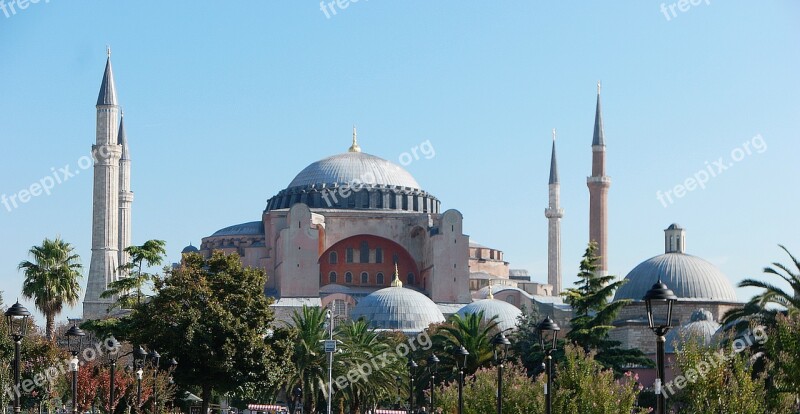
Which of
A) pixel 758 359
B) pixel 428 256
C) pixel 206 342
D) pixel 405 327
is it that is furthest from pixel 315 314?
pixel 428 256

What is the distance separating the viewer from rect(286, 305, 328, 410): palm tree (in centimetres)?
3791

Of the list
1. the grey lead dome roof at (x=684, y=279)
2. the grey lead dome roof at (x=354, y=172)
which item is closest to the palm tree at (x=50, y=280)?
the grey lead dome roof at (x=684, y=279)

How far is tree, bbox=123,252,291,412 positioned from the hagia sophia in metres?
24.2

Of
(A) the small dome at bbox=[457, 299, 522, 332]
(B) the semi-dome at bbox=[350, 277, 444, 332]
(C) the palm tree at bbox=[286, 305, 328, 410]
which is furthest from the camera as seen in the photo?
(B) the semi-dome at bbox=[350, 277, 444, 332]

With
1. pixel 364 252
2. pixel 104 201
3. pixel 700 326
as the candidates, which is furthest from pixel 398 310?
pixel 700 326

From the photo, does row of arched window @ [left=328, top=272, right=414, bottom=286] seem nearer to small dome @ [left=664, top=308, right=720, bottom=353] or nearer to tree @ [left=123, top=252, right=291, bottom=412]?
small dome @ [left=664, top=308, right=720, bottom=353]

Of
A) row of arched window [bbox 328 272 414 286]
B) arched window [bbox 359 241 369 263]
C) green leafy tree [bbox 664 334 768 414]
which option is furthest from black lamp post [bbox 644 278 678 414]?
arched window [bbox 359 241 369 263]

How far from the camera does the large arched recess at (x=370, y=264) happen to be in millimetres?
75062

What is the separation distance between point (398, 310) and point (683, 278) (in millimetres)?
14651

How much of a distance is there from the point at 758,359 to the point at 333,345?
50.2 feet

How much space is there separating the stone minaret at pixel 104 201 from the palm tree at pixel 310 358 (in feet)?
93.8

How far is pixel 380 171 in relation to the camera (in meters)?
80.7

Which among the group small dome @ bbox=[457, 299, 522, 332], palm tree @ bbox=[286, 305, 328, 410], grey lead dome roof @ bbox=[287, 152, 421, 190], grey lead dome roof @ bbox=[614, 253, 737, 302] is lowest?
palm tree @ bbox=[286, 305, 328, 410]

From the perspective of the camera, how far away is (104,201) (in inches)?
2559
